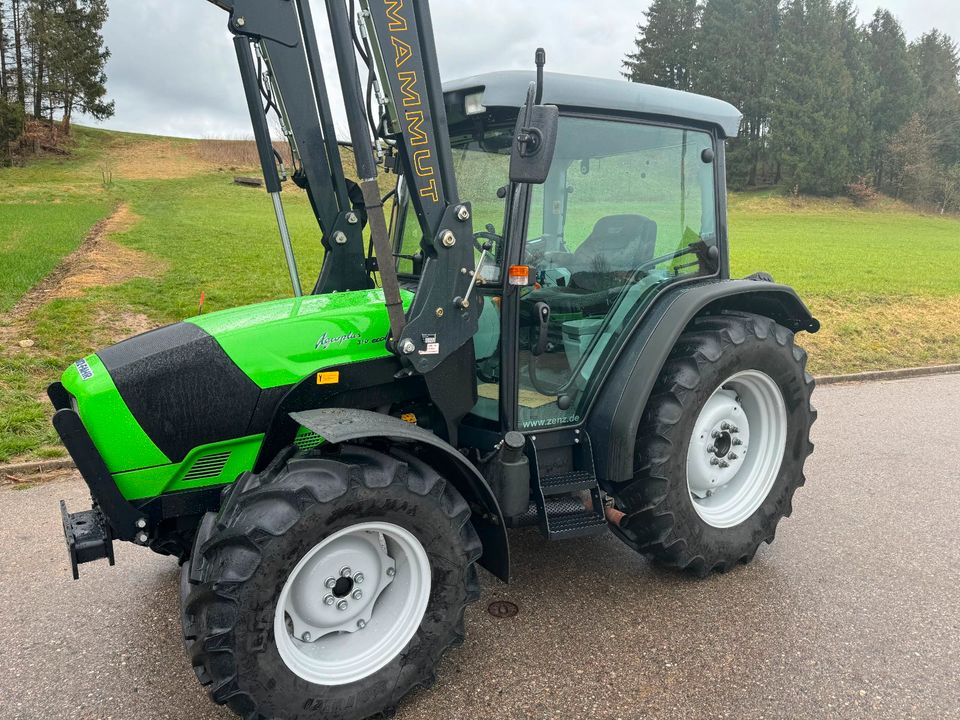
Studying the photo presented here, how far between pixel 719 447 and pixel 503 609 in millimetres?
1377

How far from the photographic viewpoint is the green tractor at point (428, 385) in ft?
8.03

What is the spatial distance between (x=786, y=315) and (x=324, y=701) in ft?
10.1

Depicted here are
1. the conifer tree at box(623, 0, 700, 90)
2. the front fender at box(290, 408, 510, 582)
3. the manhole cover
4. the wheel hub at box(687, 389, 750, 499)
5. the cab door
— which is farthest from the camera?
the conifer tree at box(623, 0, 700, 90)

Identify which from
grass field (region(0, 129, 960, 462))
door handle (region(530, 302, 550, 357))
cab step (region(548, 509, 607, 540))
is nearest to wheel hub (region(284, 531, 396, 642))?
cab step (region(548, 509, 607, 540))

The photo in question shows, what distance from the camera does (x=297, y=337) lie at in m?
2.77

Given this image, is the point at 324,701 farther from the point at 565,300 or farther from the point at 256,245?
the point at 256,245

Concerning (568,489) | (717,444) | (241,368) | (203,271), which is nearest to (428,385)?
(241,368)

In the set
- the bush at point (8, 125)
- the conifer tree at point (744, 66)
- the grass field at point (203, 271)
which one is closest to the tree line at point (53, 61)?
the bush at point (8, 125)

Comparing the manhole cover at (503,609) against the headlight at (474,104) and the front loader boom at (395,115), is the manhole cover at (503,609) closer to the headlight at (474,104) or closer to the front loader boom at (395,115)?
the front loader boom at (395,115)

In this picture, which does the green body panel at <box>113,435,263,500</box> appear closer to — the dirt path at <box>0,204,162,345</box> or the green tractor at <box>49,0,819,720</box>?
the green tractor at <box>49,0,819,720</box>

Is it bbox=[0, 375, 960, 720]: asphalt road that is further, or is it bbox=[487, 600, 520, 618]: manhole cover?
bbox=[487, 600, 520, 618]: manhole cover

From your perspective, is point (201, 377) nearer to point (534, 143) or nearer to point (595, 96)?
point (534, 143)

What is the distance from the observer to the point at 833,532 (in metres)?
4.07

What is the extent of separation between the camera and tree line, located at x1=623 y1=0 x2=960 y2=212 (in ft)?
141
